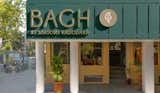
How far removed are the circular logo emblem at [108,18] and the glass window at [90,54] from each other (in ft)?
22.6

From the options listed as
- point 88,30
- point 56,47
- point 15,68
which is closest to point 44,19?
point 88,30

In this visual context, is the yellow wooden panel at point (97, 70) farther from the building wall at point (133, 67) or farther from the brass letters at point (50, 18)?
the brass letters at point (50, 18)

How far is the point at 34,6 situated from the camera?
1639 centimetres

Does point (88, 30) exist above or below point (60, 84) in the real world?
above

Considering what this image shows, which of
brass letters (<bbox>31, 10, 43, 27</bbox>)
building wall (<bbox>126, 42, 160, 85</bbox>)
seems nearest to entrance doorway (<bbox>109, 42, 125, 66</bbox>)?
building wall (<bbox>126, 42, 160, 85</bbox>)

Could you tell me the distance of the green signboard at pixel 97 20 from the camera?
53.2 ft

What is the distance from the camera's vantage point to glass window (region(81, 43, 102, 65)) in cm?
2306

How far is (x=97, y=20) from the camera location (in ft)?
53.4

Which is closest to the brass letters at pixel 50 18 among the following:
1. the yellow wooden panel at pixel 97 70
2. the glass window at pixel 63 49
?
the glass window at pixel 63 49

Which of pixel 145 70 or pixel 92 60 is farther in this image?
pixel 92 60

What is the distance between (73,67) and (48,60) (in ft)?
15.8

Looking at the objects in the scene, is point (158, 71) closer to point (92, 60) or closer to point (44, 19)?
point (92, 60)

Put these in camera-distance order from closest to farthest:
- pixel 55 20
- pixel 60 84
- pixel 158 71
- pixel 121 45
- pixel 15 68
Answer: pixel 55 20 → pixel 60 84 → pixel 158 71 → pixel 121 45 → pixel 15 68

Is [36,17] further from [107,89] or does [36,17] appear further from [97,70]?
[97,70]
